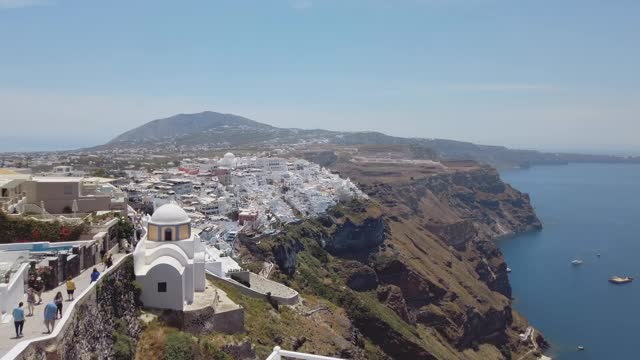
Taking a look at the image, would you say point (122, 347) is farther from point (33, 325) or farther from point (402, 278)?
point (402, 278)

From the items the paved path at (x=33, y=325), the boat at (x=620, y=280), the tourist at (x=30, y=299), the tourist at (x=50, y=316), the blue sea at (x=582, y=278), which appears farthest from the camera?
the boat at (x=620, y=280)

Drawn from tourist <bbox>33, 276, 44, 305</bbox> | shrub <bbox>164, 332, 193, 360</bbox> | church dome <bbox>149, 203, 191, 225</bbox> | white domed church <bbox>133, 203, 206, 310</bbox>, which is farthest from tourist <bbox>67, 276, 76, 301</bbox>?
church dome <bbox>149, 203, 191, 225</bbox>

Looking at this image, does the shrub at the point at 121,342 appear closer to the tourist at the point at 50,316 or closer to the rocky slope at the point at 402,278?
the tourist at the point at 50,316

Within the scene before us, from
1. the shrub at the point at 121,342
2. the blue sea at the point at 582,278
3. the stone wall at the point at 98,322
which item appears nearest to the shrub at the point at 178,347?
the stone wall at the point at 98,322

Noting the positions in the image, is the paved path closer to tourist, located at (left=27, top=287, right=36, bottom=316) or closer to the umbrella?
tourist, located at (left=27, top=287, right=36, bottom=316)

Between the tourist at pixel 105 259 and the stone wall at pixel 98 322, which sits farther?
the tourist at pixel 105 259

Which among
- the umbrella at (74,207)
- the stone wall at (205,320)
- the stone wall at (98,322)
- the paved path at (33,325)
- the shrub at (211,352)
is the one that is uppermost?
the umbrella at (74,207)

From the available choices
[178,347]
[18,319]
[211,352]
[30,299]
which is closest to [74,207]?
[211,352]

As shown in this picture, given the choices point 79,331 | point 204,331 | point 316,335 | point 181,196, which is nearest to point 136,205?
point 181,196
